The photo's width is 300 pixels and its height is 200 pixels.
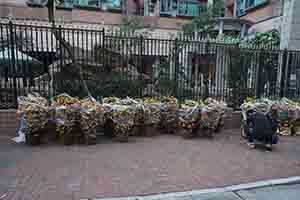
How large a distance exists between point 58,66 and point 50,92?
32.7 inches

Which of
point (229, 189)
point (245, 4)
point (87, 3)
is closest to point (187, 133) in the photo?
point (229, 189)

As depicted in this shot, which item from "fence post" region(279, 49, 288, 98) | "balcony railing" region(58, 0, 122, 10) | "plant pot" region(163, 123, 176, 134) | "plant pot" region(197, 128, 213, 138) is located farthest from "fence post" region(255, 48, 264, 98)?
"balcony railing" region(58, 0, 122, 10)

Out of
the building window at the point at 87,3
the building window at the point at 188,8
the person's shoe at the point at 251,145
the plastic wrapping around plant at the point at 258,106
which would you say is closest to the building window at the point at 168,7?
the building window at the point at 188,8

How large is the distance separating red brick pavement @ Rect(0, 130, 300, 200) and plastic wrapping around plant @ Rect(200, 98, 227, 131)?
0.54m

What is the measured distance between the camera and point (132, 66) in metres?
8.06

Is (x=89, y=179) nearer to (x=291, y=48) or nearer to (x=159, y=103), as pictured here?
(x=159, y=103)

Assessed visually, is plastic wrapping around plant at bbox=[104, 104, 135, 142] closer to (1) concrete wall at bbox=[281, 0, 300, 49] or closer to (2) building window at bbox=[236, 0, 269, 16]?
(1) concrete wall at bbox=[281, 0, 300, 49]

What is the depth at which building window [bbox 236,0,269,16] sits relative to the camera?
17.1 meters

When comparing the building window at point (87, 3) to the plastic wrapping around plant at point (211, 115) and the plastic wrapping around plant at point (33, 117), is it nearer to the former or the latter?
the plastic wrapping around plant at point (33, 117)

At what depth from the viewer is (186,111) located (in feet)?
22.2

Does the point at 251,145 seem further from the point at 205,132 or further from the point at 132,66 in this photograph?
the point at 132,66

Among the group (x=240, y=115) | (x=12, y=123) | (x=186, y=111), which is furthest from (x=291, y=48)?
(x=12, y=123)

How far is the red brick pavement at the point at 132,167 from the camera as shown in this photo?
3844 mm

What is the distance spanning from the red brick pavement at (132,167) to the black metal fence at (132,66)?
6.53 ft
